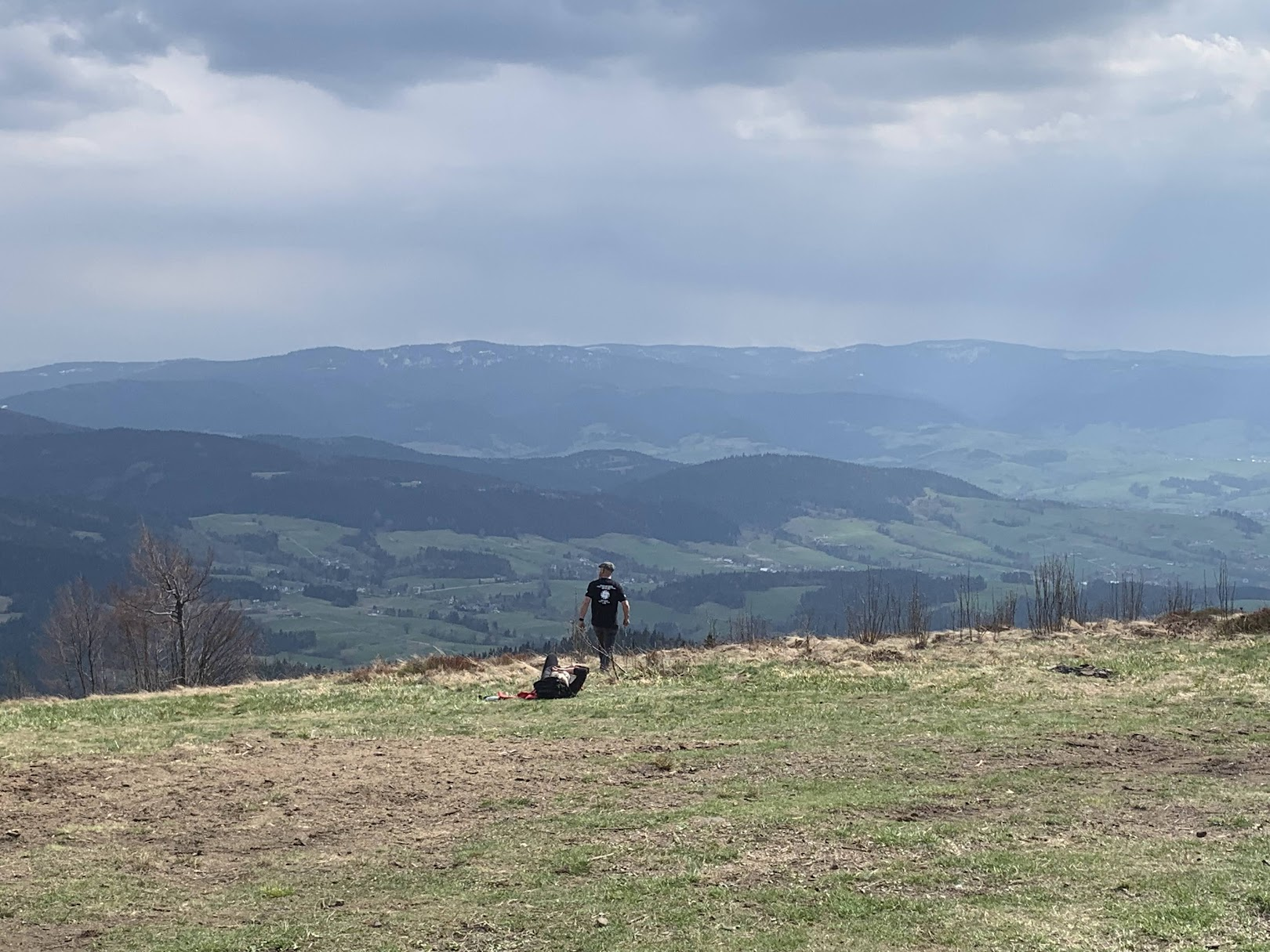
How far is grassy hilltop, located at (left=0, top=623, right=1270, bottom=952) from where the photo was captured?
901 cm

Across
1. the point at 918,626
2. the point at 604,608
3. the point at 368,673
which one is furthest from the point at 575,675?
the point at 918,626

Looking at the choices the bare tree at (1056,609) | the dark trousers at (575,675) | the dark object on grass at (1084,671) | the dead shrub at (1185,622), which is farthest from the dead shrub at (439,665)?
the dead shrub at (1185,622)

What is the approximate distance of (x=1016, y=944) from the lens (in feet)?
27.0

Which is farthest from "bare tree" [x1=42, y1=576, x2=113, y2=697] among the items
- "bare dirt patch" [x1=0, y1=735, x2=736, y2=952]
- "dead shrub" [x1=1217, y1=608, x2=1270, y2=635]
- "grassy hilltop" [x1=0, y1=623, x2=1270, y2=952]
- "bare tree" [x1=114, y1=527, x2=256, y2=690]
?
"dead shrub" [x1=1217, y1=608, x2=1270, y2=635]

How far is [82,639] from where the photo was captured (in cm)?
7656

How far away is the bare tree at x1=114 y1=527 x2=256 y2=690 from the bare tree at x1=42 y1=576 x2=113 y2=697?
12.4ft

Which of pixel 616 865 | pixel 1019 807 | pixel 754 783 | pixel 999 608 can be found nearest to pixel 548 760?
pixel 754 783

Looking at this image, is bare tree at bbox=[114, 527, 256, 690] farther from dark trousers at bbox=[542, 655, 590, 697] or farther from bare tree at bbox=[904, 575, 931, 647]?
dark trousers at bbox=[542, 655, 590, 697]

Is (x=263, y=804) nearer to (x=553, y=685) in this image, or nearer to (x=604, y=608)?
(x=553, y=685)

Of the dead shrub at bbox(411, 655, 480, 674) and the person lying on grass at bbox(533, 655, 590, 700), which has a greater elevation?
the person lying on grass at bbox(533, 655, 590, 700)

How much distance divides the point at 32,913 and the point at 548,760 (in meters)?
6.86

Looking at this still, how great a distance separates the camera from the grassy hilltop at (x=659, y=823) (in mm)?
9008

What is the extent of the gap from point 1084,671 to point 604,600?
946 centimetres

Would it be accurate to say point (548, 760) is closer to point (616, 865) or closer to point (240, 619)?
point (616, 865)
